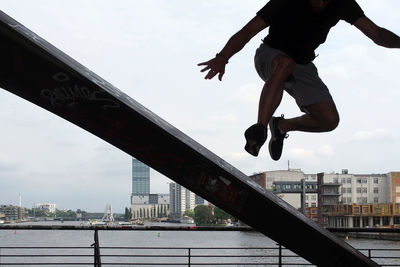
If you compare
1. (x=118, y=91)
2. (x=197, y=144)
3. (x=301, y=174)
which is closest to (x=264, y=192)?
(x=197, y=144)

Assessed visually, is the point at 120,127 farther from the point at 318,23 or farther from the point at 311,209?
→ the point at 311,209

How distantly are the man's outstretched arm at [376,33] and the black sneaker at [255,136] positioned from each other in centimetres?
94

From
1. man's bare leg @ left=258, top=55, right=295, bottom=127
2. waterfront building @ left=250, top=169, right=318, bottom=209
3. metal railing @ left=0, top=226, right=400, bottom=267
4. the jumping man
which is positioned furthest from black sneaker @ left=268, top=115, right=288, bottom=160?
waterfront building @ left=250, top=169, right=318, bottom=209

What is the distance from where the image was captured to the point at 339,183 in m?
107

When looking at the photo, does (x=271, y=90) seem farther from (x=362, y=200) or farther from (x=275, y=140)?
(x=362, y=200)

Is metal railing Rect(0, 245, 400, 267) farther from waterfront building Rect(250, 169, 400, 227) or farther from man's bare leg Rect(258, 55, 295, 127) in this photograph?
waterfront building Rect(250, 169, 400, 227)

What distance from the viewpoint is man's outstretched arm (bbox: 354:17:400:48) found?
3189mm

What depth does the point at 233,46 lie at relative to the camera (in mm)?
2812

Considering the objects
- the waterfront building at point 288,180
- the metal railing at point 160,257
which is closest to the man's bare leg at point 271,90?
the metal railing at point 160,257

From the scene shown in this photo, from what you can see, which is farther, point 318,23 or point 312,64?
point 312,64

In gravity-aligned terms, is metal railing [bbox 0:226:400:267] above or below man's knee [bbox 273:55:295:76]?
below

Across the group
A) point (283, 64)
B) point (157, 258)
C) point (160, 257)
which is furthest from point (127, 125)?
point (160, 257)

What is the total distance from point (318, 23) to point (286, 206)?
67.8 inches

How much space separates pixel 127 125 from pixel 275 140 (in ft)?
3.55
